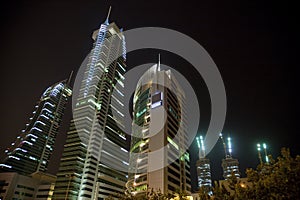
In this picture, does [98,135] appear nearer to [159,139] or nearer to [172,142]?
[172,142]

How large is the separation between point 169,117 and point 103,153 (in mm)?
56143

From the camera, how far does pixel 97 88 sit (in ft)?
457

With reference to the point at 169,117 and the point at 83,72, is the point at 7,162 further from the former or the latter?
the point at 169,117

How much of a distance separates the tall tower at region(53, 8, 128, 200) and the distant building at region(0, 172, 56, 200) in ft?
26.3

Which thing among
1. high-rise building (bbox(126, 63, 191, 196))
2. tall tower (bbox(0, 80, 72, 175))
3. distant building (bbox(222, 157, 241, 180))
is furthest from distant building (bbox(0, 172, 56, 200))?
distant building (bbox(222, 157, 241, 180))

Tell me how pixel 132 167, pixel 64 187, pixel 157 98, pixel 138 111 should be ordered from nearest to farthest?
pixel 132 167, pixel 157 98, pixel 138 111, pixel 64 187

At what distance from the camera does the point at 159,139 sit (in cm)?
6856

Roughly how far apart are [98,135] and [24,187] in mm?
41028

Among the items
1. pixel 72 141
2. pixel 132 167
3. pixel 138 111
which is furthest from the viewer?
pixel 72 141

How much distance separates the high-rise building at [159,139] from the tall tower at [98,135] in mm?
37775

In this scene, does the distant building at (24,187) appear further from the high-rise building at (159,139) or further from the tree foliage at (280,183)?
the tree foliage at (280,183)

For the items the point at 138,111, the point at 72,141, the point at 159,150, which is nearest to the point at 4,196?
the point at 72,141

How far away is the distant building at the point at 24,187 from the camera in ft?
315

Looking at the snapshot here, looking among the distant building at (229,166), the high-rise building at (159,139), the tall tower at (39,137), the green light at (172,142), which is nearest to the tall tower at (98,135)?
the tall tower at (39,137)
